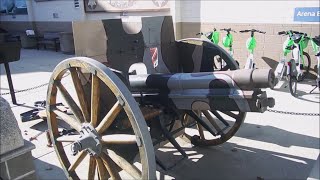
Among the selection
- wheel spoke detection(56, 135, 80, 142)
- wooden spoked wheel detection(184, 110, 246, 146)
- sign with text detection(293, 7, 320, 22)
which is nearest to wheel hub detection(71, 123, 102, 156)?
wheel spoke detection(56, 135, 80, 142)

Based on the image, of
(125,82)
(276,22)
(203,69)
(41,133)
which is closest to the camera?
(125,82)

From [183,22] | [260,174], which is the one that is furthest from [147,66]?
[183,22]

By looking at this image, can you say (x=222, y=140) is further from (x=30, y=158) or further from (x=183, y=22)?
(x=183, y=22)

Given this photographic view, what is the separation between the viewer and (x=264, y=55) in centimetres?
730

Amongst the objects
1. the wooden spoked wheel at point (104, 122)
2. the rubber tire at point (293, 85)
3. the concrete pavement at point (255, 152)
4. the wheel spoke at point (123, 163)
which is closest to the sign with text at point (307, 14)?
the rubber tire at point (293, 85)

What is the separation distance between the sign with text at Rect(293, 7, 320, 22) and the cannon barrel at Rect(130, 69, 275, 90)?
4.60 meters

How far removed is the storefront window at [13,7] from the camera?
49.0 ft

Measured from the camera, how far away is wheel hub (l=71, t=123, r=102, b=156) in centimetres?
256

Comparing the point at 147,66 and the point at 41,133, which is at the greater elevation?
the point at 147,66

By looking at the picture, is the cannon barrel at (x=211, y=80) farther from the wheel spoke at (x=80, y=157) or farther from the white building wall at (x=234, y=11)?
the white building wall at (x=234, y=11)

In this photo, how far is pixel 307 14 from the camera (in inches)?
259

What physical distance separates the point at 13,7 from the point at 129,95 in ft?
49.6

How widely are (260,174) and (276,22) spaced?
4.38 metres

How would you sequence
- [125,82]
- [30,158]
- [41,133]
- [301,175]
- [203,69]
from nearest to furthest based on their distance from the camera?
[30,158]
[125,82]
[301,175]
[203,69]
[41,133]
